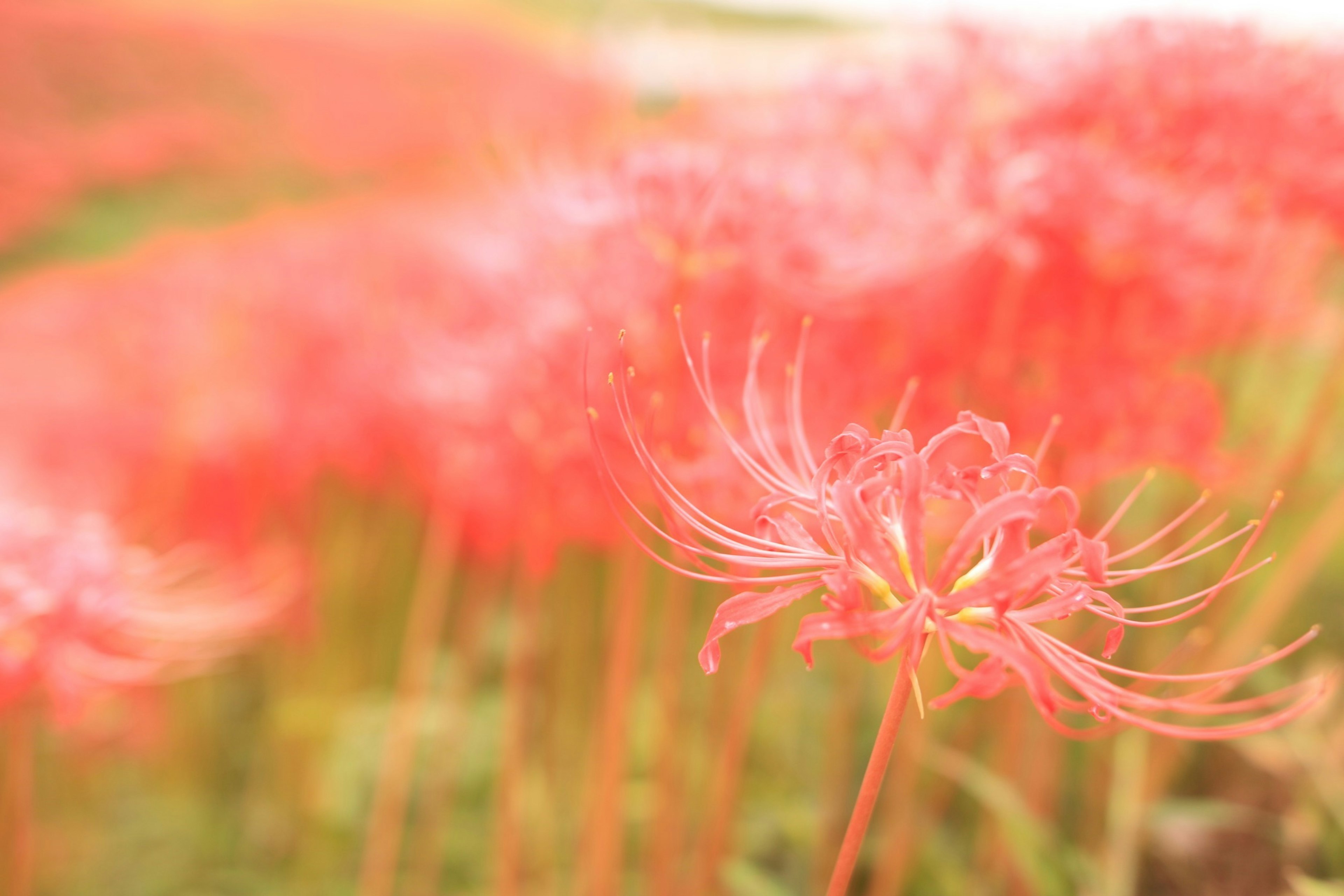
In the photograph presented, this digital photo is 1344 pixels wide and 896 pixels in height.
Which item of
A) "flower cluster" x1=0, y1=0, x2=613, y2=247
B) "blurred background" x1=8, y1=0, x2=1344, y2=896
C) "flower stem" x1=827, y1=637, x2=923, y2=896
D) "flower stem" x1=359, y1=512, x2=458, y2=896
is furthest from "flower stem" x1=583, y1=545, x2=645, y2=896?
"flower cluster" x1=0, y1=0, x2=613, y2=247

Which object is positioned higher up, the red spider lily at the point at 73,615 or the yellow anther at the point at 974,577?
the yellow anther at the point at 974,577

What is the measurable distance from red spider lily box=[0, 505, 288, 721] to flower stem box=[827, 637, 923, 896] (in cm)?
48

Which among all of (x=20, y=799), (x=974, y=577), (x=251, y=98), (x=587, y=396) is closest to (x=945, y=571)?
(x=974, y=577)

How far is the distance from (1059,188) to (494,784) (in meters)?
0.94

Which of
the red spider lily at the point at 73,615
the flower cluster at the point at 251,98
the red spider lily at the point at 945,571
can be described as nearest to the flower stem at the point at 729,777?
the red spider lily at the point at 945,571

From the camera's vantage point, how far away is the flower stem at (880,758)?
11.6 inches

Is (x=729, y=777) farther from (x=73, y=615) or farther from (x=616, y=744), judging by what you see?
(x=73, y=615)

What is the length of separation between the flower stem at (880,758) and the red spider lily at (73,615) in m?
0.48

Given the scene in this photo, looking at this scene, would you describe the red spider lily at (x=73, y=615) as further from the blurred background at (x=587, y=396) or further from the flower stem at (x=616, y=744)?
the flower stem at (x=616, y=744)

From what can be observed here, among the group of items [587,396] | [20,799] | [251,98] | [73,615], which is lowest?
[20,799]

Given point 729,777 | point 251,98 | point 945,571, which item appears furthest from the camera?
point 251,98

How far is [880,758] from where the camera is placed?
0.30 meters

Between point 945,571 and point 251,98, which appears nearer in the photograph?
point 945,571

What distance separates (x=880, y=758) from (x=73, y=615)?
505mm
